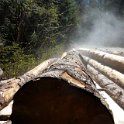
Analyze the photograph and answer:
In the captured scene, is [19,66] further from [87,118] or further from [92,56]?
[87,118]

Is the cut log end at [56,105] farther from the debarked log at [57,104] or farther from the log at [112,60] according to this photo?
the log at [112,60]

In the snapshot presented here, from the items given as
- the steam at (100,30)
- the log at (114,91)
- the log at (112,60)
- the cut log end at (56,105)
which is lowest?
the steam at (100,30)

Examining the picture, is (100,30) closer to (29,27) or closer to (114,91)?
(29,27)

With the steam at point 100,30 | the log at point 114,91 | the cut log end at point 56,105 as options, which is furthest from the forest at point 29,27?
the steam at point 100,30

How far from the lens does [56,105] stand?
3369mm

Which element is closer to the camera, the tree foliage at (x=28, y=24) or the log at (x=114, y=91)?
the log at (x=114, y=91)

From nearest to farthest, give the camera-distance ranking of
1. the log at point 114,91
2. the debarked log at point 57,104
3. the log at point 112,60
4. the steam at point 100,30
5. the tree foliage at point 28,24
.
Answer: the debarked log at point 57,104 → the log at point 114,91 → the log at point 112,60 → the tree foliage at point 28,24 → the steam at point 100,30

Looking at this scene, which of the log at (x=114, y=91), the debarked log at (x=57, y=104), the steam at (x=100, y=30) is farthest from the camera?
the steam at (x=100, y=30)

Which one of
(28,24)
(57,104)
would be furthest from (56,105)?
(28,24)

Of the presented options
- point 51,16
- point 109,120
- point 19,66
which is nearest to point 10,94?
point 109,120

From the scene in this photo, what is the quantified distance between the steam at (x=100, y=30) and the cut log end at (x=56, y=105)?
26.9 meters

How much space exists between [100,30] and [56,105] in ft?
102

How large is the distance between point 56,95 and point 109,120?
2.30 feet

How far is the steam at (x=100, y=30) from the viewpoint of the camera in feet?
103
